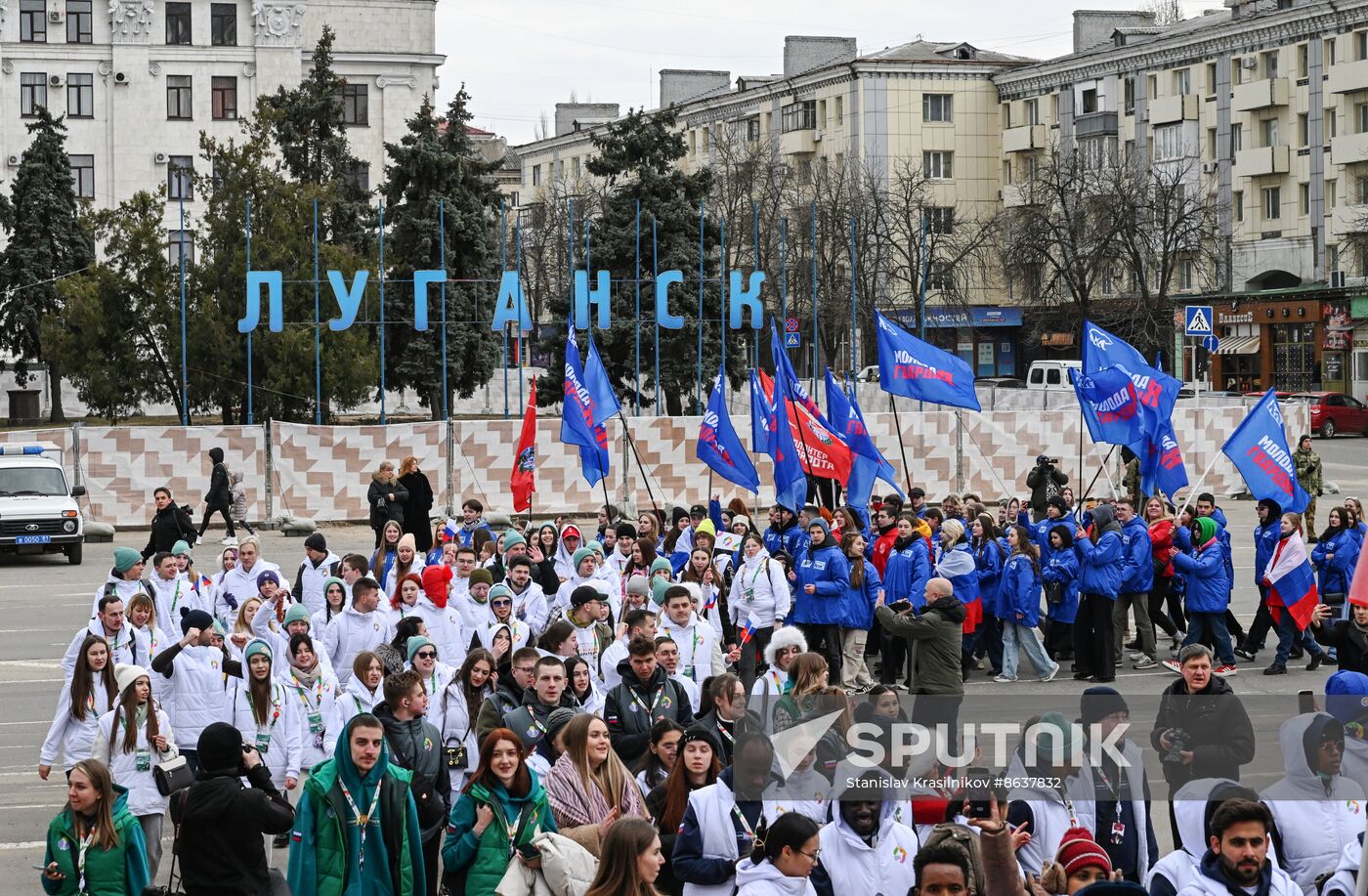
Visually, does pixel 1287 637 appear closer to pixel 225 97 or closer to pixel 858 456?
pixel 858 456

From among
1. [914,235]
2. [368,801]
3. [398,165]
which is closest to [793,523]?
[368,801]

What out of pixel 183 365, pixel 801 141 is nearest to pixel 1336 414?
pixel 801 141

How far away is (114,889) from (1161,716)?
202 inches

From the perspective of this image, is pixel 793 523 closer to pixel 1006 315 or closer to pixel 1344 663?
pixel 1344 663

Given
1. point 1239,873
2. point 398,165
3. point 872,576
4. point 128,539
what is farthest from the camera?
point 398,165

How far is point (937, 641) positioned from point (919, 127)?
65.1m

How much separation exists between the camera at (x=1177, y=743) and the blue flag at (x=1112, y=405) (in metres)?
10.1

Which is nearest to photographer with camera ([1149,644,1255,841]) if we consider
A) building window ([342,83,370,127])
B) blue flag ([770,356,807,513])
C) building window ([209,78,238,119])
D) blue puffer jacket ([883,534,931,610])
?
blue puffer jacket ([883,534,931,610])

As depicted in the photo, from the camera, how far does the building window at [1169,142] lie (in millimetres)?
67500

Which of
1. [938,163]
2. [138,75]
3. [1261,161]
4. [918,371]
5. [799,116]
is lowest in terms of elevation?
[918,371]

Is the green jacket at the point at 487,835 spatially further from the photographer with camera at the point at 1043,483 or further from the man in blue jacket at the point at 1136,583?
the photographer with camera at the point at 1043,483

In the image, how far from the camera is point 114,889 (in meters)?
7.84

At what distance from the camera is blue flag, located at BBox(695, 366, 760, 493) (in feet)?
69.1

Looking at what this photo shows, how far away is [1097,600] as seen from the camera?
16.6m
